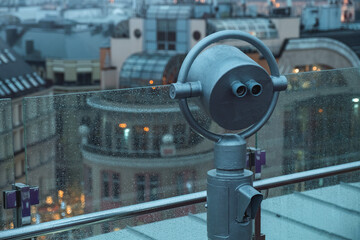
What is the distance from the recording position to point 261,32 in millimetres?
31719

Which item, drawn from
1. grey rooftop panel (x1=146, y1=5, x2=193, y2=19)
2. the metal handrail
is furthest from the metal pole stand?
grey rooftop panel (x1=146, y1=5, x2=193, y2=19)

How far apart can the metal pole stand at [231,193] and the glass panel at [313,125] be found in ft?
3.44

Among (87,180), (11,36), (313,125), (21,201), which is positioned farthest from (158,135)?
(11,36)

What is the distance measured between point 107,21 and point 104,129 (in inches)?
1698

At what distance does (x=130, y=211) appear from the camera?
232cm

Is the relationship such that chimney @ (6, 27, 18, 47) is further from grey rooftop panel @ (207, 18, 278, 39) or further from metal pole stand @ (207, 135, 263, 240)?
metal pole stand @ (207, 135, 263, 240)

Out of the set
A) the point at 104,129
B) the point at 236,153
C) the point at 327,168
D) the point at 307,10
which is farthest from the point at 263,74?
the point at 307,10

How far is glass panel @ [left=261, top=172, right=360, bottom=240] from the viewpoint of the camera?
288 cm

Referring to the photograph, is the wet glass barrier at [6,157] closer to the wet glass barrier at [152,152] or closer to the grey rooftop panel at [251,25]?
the wet glass barrier at [152,152]

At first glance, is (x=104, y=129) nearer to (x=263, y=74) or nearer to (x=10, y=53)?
(x=263, y=74)

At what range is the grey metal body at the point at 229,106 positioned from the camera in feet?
5.42

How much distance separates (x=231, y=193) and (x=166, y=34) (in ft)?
105

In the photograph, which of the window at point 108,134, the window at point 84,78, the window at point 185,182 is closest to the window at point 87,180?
the window at point 108,134

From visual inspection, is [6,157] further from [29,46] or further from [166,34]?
[29,46]
